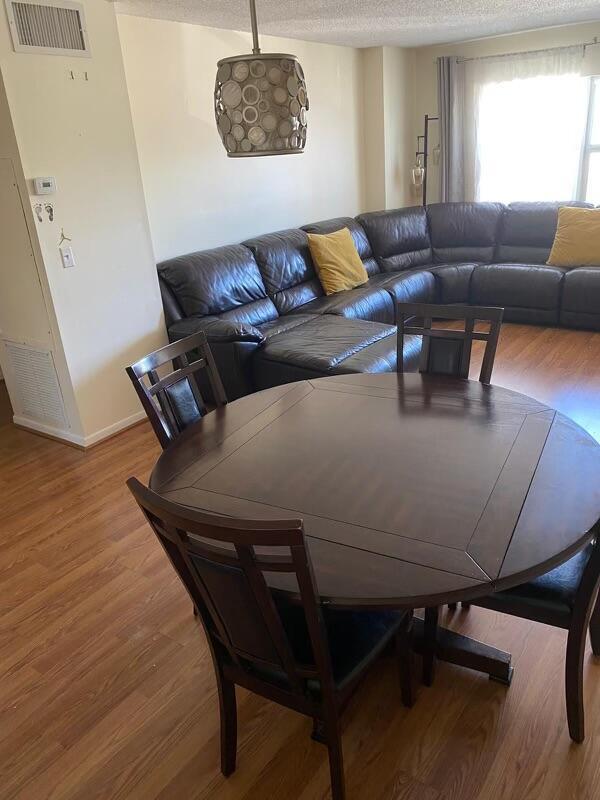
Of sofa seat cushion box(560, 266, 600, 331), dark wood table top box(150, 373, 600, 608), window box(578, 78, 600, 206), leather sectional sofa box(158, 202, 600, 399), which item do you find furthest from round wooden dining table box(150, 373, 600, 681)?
window box(578, 78, 600, 206)

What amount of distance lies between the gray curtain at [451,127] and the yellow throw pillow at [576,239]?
1292mm

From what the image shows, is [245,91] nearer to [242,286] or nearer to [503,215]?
[242,286]

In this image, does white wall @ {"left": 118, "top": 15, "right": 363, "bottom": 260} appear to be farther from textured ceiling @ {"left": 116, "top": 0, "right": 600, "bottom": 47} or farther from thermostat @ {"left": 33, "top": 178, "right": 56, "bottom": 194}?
thermostat @ {"left": 33, "top": 178, "right": 56, "bottom": 194}

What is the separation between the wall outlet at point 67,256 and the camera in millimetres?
3168

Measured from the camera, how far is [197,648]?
2035 mm

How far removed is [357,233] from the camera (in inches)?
206

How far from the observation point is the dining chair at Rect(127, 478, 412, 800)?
116cm

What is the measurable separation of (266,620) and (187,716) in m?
0.78

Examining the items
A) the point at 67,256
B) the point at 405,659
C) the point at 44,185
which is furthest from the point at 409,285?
the point at 405,659

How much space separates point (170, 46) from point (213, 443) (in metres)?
3.11

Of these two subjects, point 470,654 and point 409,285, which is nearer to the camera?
point 470,654

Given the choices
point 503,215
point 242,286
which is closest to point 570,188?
point 503,215

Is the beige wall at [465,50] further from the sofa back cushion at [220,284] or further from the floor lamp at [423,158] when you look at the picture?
the sofa back cushion at [220,284]

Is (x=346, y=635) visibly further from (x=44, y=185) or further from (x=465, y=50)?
(x=465, y=50)
